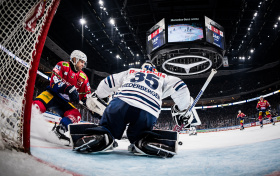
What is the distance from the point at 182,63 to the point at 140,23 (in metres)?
5.46

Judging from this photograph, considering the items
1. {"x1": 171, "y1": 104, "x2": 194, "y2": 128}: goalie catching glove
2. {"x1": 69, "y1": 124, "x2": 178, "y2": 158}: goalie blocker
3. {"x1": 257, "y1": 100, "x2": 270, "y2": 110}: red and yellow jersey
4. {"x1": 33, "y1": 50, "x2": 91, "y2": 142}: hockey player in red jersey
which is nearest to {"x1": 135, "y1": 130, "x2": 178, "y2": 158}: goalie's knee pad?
{"x1": 69, "y1": 124, "x2": 178, "y2": 158}: goalie blocker

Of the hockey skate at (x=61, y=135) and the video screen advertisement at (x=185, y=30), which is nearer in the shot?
the hockey skate at (x=61, y=135)

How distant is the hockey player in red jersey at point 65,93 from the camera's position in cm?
211

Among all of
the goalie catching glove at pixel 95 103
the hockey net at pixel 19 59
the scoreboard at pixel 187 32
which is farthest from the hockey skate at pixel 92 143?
the scoreboard at pixel 187 32

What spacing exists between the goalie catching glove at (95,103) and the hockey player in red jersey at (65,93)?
0.14 m

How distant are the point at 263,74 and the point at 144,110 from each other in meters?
21.5

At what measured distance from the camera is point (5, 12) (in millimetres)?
1115

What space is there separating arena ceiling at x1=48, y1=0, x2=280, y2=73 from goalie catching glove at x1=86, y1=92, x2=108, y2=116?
9027mm

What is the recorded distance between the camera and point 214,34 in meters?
7.46

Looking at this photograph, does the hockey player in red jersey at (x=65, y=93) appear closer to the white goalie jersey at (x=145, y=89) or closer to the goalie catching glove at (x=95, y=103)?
the goalie catching glove at (x=95, y=103)

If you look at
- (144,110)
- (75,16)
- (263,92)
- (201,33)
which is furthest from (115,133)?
(263,92)

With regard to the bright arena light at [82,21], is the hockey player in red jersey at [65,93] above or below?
below

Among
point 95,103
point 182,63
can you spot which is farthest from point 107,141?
point 182,63

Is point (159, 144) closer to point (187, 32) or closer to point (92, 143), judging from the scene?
point (92, 143)
